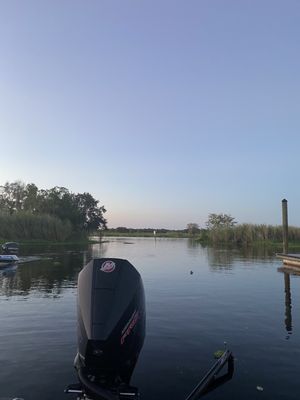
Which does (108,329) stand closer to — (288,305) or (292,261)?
(288,305)

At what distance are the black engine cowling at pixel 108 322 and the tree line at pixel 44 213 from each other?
68.5 meters

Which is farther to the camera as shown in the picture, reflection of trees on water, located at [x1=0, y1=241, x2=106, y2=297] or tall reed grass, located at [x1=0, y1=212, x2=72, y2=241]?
tall reed grass, located at [x1=0, y1=212, x2=72, y2=241]

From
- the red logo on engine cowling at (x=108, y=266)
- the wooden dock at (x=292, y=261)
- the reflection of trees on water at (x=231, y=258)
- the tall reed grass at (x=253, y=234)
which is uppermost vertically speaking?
the tall reed grass at (x=253, y=234)

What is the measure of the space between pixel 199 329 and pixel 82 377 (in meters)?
7.78

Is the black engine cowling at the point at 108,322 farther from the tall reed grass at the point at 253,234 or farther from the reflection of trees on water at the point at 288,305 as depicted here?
the tall reed grass at the point at 253,234

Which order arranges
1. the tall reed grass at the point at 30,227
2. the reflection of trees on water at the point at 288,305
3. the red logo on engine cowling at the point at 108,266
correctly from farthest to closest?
1. the tall reed grass at the point at 30,227
2. the reflection of trees on water at the point at 288,305
3. the red logo on engine cowling at the point at 108,266

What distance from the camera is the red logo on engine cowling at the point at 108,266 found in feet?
21.4

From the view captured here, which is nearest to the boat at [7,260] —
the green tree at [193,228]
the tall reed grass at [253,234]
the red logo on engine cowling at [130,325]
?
the red logo on engine cowling at [130,325]

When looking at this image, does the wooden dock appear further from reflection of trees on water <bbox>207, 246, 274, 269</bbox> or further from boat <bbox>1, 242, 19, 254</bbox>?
boat <bbox>1, 242, 19, 254</bbox>

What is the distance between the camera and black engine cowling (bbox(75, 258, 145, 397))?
5598mm

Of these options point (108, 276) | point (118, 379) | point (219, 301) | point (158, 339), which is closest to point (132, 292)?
point (108, 276)

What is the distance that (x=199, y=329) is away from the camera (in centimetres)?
1273

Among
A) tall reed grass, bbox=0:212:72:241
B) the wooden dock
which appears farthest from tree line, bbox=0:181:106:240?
the wooden dock

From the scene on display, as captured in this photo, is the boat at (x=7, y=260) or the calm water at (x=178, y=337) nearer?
the calm water at (x=178, y=337)
